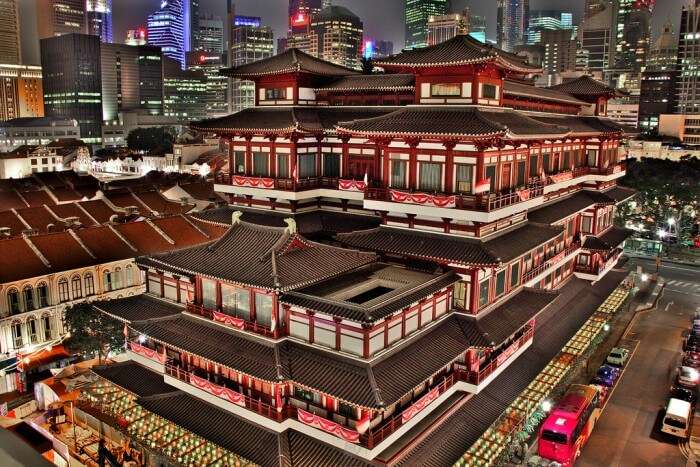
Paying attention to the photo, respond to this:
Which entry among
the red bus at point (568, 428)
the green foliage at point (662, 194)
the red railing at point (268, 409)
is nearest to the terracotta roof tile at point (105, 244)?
the red railing at point (268, 409)

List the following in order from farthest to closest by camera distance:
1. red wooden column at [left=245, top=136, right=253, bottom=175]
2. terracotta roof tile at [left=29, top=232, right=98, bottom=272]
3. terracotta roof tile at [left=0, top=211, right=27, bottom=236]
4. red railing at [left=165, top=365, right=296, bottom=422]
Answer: terracotta roof tile at [left=0, top=211, right=27, bottom=236] → terracotta roof tile at [left=29, top=232, right=98, bottom=272] → red wooden column at [left=245, top=136, right=253, bottom=175] → red railing at [left=165, top=365, right=296, bottom=422]

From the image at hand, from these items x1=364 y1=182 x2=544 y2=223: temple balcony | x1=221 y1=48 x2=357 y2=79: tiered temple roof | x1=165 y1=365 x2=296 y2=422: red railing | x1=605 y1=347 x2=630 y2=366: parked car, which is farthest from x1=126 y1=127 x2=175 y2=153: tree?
x1=165 y1=365 x2=296 y2=422: red railing

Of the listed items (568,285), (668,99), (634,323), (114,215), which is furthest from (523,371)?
(668,99)

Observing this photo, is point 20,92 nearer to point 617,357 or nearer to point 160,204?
point 160,204

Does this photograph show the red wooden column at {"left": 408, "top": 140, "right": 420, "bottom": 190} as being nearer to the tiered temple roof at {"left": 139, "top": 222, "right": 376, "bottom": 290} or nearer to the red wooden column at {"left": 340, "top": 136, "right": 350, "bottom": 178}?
the tiered temple roof at {"left": 139, "top": 222, "right": 376, "bottom": 290}

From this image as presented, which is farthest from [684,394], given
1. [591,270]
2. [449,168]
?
[449,168]

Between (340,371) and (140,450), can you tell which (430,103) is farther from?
(140,450)
